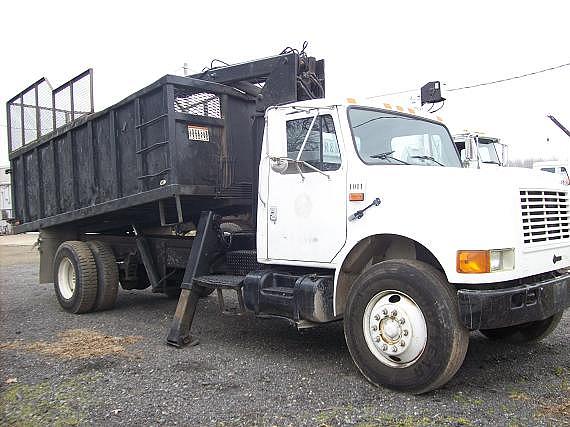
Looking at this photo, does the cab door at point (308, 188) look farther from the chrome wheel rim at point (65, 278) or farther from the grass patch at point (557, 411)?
the chrome wheel rim at point (65, 278)

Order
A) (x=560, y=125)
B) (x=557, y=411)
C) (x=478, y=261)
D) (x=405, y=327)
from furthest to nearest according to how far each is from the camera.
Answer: (x=560, y=125) < (x=405, y=327) < (x=478, y=261) < (x=557, y=411)

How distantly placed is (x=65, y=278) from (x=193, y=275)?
127 inches

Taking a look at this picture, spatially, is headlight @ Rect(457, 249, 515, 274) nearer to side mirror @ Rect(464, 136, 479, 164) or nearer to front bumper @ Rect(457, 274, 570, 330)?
front bumper @ Rect(457, 274, 570, 330)

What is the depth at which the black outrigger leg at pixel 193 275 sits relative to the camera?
5.94 metres

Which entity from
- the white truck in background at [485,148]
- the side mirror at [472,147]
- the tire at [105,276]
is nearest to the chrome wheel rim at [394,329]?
the side mirror at [472,147]

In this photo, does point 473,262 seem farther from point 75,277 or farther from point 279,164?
point 75,277

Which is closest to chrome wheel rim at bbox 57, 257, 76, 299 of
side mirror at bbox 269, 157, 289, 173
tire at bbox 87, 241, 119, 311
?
tire at bbox 87, 241, 119, 311

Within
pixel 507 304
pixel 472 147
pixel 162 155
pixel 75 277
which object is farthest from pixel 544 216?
pixel 75 277

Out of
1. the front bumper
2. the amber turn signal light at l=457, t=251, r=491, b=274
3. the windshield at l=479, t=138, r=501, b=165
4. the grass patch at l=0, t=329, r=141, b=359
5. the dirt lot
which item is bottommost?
the dirt lot

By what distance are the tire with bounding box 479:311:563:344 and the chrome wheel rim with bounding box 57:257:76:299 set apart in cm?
575

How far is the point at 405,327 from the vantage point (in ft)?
14.1

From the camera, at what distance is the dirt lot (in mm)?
3988

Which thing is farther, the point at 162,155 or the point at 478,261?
the point at 162,155

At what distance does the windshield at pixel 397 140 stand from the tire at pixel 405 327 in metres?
1.08
